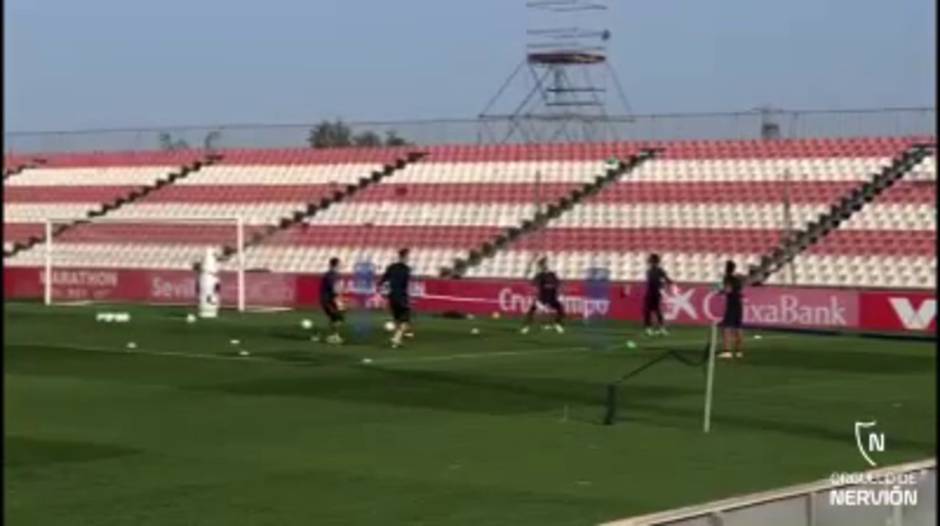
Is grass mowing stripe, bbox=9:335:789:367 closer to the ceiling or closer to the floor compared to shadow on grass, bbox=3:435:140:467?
closer to the ceiling

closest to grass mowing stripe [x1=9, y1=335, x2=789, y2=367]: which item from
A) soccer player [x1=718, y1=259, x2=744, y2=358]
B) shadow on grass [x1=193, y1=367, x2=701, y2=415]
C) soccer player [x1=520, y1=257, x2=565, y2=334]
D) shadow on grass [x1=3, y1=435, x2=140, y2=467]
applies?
soccer player [x1=718, y1=259, x2=744, y2=358]

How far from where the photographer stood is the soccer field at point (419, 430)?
12.0 m

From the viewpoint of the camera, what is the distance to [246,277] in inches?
1845

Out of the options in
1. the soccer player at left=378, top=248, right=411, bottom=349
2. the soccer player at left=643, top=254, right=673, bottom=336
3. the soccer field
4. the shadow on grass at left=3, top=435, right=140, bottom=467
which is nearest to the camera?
the soccer field

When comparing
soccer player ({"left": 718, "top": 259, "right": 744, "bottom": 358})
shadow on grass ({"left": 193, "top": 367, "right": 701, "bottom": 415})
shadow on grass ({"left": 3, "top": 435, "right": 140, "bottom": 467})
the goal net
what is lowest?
shadow on grass ({"left": 3, "top": 435, "right": 140, "bottom": 467})

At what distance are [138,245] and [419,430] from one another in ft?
130

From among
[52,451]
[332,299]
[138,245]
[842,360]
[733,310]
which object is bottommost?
[52,451]

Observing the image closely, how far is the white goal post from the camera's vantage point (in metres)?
53.0

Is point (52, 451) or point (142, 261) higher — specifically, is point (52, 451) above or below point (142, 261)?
below

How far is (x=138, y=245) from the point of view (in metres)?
54.6

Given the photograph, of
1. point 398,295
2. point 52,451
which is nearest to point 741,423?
point 52,451

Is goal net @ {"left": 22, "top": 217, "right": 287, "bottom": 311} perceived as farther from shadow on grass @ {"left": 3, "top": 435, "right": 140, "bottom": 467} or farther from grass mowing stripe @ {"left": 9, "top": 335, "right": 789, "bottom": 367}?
shadow on grass @ {"left": 3, "top": 435, "right": 140, "bottom": 467}

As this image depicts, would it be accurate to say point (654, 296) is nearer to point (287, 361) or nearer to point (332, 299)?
point (332, 299)

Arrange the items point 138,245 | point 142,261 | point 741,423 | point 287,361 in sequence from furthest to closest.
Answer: point 138,245
point 142,261
point 287,361
point 741,423
